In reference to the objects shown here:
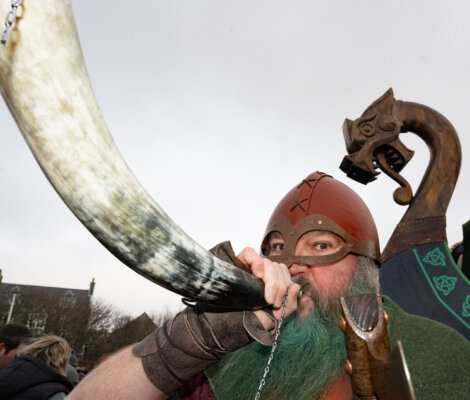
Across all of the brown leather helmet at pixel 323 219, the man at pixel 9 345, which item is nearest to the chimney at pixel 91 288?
the man at pixel 9 345

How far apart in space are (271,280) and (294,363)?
91 cm

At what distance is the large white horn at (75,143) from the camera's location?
85cm

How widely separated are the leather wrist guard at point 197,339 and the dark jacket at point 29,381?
2.07m

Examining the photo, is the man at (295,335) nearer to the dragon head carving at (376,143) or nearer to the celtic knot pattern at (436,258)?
the dragon head carving at (376,143)

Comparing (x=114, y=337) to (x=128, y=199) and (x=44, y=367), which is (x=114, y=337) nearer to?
(x=44, y=367)

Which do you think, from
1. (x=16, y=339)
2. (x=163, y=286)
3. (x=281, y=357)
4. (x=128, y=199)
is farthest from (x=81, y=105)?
(x=16, y=339)

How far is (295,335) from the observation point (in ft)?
7.13

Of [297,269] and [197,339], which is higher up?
[297,269]

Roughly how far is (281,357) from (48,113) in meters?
1.79

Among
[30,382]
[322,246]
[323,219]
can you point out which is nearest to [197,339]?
[322,246]

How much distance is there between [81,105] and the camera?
36.0 inches

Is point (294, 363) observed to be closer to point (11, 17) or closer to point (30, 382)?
point (11, 17)

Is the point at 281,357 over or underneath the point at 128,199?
underneath

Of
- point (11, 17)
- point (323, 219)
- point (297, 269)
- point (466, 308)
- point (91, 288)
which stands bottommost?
point (466, 308)
